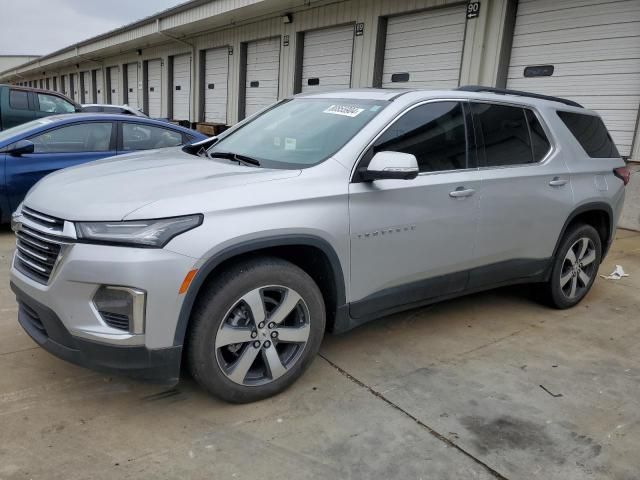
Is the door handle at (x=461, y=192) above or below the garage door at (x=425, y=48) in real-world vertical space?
below

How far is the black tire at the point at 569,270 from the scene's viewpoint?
14.2 ft

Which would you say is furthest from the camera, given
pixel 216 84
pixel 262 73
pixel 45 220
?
pixel 216 84

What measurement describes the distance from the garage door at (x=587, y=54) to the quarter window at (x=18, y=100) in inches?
369

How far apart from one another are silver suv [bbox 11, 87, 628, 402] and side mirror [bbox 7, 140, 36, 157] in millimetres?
3031

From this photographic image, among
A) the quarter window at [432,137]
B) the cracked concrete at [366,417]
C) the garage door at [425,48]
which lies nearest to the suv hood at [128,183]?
the quarter window at [432,137]

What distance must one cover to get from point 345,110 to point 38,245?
1969 millimetres

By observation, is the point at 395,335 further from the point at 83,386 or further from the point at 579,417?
the point at 83,386

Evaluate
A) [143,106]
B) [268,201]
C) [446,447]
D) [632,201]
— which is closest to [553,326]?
[446,447]

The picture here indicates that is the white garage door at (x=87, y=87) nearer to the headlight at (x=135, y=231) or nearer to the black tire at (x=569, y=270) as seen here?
the black tire at (x=569, y=270)

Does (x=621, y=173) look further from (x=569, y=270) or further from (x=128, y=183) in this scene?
(x=128, y=183)

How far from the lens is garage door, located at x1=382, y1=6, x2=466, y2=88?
9656mm

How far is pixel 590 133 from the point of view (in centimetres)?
450

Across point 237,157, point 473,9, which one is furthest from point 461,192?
point 473,9

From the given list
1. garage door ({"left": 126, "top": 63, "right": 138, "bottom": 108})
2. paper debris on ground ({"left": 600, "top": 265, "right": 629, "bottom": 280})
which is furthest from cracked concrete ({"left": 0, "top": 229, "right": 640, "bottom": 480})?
garage door ({"left": 126, "top": 63, "right": 138, "bottom": 108})
